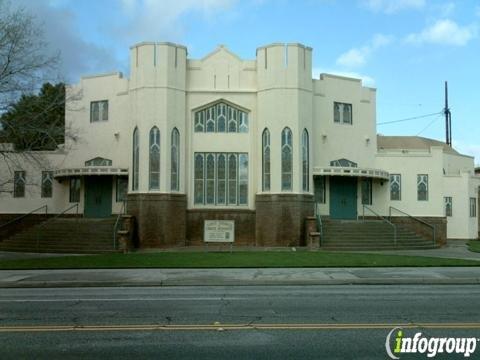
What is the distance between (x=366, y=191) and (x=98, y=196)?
15.0 m

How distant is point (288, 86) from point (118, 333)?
23.2m

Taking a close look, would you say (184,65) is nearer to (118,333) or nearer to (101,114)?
(101,114)

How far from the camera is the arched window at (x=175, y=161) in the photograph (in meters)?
30.5

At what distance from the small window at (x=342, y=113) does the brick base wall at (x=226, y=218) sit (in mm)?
7560

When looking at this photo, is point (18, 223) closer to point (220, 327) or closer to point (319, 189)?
point (319, 189)

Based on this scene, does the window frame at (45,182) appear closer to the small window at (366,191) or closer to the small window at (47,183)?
the small window at (47,183)

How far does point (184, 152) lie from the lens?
102 ft

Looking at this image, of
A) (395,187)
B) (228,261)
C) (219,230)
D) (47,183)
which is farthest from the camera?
(395,187)

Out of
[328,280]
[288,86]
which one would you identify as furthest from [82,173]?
[328,280]

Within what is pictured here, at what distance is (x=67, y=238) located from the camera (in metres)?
29.2

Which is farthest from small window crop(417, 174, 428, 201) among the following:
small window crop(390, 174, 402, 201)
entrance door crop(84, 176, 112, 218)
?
entrance door crop(84, 176, 112, 218)

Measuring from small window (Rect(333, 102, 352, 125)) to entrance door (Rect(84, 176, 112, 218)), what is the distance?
42.7 feet

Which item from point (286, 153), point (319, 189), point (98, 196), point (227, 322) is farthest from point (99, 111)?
point (227, 322)

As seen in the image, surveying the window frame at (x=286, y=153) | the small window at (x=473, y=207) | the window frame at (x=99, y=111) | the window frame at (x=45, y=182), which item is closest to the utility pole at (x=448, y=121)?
the small window at (x=473, y=207)
